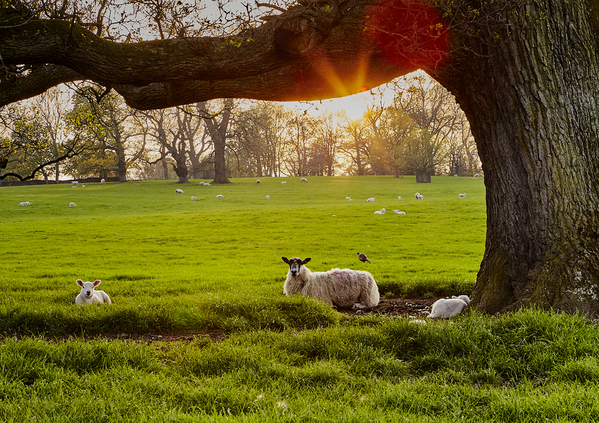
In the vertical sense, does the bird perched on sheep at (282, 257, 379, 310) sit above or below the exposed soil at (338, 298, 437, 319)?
above

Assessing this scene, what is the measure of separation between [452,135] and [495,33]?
221 ft

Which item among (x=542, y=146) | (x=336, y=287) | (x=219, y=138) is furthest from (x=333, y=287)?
(x=219, y=138)

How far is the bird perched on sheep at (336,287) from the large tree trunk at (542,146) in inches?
121

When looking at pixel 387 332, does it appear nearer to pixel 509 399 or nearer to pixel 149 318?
pixel 509 399

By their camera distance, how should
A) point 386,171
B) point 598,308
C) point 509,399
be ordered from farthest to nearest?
point 386,171 → point 598,308 → point 509,399

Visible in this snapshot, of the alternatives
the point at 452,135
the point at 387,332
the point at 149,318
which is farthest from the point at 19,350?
the point at 452,135

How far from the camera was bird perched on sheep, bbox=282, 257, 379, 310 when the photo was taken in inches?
343

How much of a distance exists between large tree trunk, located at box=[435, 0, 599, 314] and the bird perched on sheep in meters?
3.06

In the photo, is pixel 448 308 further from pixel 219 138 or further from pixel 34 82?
pixel 219 138

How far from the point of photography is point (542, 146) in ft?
18.6

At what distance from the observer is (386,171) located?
68.3m

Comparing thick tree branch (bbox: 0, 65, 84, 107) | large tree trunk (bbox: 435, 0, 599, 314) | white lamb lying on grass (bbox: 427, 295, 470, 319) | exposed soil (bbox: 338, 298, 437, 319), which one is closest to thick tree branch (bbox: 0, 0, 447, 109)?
thick tree branch (bbox: 0, 65, 84, 107)

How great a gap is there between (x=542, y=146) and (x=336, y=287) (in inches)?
193

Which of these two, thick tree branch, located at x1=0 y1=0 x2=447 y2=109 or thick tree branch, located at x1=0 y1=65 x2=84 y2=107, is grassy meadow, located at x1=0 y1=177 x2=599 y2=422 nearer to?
thick tree branch, located at x1=0 y1=65 x2=84 y2=107
